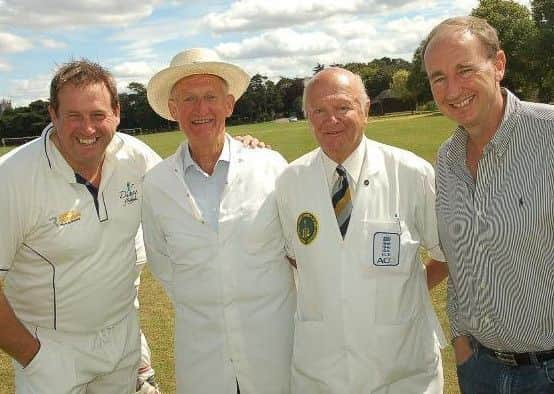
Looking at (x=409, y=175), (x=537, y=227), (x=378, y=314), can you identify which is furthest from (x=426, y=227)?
(x=537, y=227)

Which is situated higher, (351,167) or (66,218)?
(351,167)

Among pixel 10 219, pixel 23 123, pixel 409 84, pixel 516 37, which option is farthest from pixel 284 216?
pixel 23 123

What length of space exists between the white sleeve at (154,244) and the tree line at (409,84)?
17320 mm

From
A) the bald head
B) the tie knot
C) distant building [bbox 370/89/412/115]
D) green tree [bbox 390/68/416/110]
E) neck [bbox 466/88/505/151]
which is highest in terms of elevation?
green tree [bbox 390/68/416/110]

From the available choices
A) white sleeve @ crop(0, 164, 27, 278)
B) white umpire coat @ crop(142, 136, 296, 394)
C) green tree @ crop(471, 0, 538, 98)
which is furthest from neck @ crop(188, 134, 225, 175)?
green tree @ crop(471, 0, 538, 98)

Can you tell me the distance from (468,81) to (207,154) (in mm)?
1953

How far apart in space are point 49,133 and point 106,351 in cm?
166

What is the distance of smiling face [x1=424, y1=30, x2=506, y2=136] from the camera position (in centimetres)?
333

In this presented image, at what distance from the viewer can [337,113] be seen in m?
4.00

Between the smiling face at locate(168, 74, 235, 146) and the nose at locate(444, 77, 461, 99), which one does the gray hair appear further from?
the smiling face at locate(168, 74, 235, 146)

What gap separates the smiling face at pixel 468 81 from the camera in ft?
10.9

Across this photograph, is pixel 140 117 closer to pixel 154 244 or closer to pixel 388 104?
pixel 388 104

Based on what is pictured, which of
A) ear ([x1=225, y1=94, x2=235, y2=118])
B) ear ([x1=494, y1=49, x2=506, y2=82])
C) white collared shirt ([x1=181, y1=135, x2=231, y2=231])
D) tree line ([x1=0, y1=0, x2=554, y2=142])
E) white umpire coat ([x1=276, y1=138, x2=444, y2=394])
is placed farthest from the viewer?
tree line ([x1=0, y1=0, x2=554, y2=142])

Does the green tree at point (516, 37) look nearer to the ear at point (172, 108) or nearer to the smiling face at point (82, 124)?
the ear at point (172, 108)
